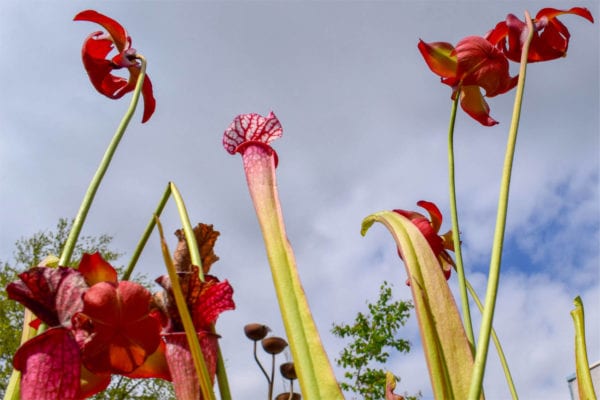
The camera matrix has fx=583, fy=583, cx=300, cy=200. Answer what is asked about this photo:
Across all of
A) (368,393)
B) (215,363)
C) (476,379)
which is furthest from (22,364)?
(368,393)

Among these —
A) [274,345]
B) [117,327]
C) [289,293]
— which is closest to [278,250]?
[289,293]

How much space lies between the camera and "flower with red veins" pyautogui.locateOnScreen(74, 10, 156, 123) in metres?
0.70

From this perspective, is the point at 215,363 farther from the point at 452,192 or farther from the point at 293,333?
the point at 452,192

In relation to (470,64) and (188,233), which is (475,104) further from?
(188,233)

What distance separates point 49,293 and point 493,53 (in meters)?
0.53

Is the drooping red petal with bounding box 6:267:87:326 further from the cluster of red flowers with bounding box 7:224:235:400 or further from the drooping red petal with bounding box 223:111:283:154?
the drooping red petal with bounding box 223:111:283:154

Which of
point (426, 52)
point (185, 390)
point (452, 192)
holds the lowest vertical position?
point (185, 390)

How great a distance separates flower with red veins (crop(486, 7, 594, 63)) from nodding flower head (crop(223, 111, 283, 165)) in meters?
0.30

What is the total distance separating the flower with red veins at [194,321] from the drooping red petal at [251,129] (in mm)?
193

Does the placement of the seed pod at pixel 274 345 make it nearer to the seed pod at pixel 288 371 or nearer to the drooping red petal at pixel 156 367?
the seed pod at pixel 288 371

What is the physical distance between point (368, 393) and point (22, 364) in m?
6.15

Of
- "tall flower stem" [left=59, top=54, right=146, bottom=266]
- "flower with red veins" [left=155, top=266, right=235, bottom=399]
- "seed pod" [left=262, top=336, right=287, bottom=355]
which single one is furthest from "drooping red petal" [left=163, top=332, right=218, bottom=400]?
"seed pod" [left=262, top=336, right=287, bottom=355]

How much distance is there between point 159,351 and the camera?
49 cm

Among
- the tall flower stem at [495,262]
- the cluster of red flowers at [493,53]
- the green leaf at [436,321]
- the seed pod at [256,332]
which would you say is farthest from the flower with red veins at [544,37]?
the seed pod at [256,332]
